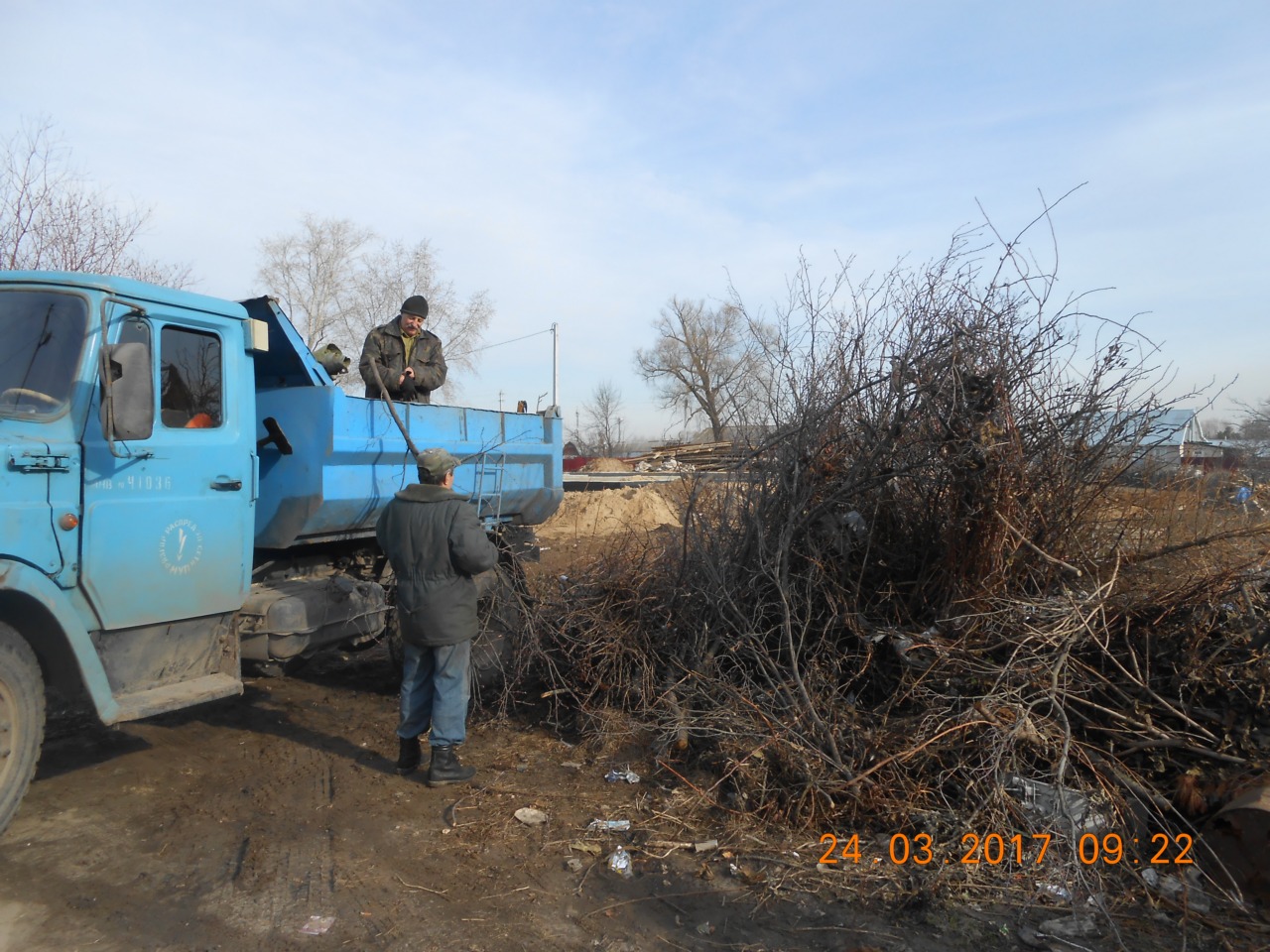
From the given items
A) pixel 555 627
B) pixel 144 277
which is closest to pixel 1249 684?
pixel 555 627

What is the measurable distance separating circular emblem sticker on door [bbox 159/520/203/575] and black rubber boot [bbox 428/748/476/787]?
60.9 inches

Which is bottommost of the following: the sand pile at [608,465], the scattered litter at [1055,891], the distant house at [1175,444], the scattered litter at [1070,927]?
the scattered litter at [1070,927]

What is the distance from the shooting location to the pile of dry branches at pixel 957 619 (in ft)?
12.4

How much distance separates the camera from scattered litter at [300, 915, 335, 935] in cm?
313

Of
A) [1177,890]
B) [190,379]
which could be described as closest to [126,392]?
[190,379]

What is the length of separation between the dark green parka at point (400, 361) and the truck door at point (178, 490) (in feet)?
4.86

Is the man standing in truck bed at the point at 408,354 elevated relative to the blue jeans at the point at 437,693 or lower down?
elevated

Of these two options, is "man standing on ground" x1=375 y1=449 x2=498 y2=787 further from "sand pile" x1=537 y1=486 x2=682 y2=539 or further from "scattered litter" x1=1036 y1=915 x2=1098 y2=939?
"sand pile" x1=537 y1=486 x2=682 y2=539

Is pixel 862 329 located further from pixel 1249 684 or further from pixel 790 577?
pixel 1249 684

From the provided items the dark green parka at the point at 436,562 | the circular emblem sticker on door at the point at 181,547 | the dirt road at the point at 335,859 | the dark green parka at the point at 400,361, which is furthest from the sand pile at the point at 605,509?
the circular emblem sticker on door at the point at 181,547

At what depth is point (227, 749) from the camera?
16.1ft

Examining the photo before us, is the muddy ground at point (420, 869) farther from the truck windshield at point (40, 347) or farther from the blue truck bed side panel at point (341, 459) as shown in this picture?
the truck windshield at point (40, 347)

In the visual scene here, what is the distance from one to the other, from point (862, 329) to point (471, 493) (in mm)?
3045

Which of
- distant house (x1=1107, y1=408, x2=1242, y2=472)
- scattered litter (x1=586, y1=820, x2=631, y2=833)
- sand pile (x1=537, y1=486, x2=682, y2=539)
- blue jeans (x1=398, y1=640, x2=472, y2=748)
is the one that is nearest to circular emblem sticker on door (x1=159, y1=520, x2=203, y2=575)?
blue jeans (x1=398, y1=640, x2=472, y2=748)
